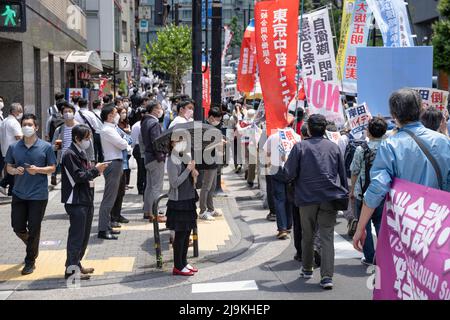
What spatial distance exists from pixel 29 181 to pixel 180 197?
71.1 inches

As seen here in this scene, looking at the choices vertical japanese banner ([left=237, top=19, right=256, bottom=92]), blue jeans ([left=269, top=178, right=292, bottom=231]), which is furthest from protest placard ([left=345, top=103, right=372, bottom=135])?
vertical japanese banner ([left=237, top=19, right=256, bottom=92])

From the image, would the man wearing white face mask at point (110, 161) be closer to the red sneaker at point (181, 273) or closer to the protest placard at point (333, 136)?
the red sneaker at point (181, 273)

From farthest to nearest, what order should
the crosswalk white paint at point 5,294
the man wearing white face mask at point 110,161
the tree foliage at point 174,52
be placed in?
1. the tree foliage at point 174,52
2. the man wearing white face mask at point 110,161
3. the crosswalk white paint at point 5,294

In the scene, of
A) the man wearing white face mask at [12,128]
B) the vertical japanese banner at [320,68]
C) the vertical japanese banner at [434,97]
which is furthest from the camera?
the man wearing white face mask at [12,128]

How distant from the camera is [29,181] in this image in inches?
288

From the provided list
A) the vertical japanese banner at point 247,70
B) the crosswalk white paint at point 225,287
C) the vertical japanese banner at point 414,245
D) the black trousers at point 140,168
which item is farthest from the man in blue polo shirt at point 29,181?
the vertical japanese banner at point 247,70

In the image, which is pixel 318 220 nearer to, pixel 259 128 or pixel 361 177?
pixel 361 177

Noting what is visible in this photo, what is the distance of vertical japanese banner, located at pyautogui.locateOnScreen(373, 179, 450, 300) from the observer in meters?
3.61

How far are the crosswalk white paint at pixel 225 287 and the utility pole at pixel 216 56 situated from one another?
5957 millimetres

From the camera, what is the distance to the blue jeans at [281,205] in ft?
29.7

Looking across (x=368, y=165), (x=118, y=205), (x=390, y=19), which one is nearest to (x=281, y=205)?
(x=368, y=165)

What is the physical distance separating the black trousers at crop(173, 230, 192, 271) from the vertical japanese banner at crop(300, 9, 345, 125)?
3738 millimetres

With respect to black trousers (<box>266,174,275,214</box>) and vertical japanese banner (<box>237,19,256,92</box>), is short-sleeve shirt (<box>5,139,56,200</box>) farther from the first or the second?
vertical japanese banner (<box>237,19,256,92</box>)

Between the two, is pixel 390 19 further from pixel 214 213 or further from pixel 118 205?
pixel 118 205
